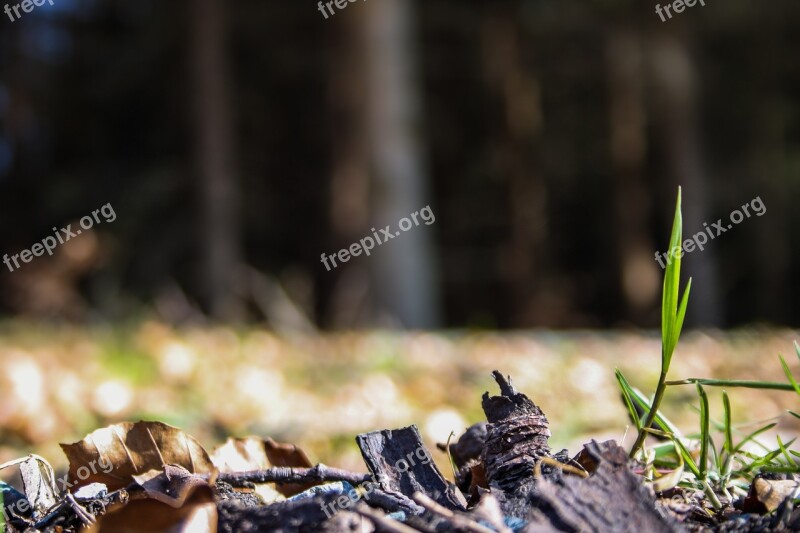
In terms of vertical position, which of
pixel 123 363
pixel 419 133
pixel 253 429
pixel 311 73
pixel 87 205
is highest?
pixel 311 73

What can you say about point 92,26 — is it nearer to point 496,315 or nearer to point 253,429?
point 496,315

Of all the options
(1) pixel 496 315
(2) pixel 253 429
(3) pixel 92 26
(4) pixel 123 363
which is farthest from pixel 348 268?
(3) pixel 92 26

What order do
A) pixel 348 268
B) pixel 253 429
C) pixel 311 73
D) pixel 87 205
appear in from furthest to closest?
pixel 311 73, pixel 87 205, pixel 348 268, pixel 253 429

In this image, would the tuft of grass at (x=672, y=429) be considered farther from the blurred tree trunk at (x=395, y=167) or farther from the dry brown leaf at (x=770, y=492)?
the blurred tree trunk at (x=395, y=167)

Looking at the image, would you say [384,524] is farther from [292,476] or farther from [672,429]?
[672,429]
